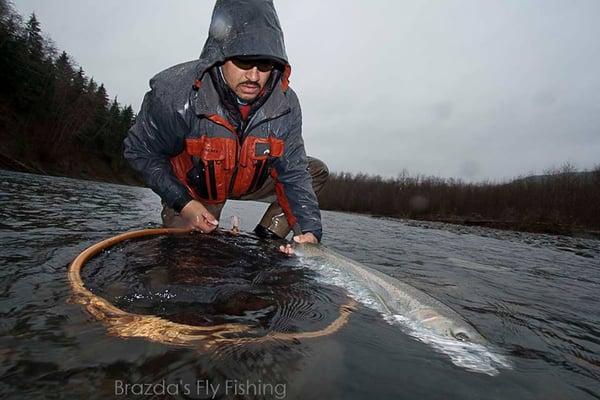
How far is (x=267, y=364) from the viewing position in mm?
1752

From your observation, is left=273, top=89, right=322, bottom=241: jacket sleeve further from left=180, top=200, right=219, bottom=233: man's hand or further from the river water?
left=180, top=200, right=219, bottom=233: man's hand

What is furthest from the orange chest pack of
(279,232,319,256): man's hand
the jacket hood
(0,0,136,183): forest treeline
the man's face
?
(0,0,136,183): forest treeline

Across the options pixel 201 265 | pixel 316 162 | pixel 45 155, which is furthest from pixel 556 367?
pixel 45 155

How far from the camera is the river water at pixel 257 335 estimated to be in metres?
1.57

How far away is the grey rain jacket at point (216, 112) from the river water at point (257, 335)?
2.78 ft

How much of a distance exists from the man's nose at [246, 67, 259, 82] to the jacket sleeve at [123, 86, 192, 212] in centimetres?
88

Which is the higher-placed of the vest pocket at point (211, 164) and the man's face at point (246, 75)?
the man's face at point (246, 75)

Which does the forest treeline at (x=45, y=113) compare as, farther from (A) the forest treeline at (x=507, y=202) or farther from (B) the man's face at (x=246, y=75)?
(A) the forest treeline at (x=507, y=202)

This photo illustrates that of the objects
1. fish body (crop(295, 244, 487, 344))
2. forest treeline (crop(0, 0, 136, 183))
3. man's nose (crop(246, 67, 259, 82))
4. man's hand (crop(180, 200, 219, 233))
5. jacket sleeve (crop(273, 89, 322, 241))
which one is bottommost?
fish body (crop(295, 244, 487, 344))

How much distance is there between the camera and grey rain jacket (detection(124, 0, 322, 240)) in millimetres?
3732

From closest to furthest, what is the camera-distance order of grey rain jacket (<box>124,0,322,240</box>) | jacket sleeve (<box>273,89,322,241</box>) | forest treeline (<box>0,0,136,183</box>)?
grey rain jacket (<box>124,0,322,240</box>)
jacket sleeve (<box>273,89,322,241</box>)
forest treeline (<box>0,0,136,183</box>)

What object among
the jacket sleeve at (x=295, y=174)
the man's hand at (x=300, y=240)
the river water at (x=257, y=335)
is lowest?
the river water at (x=257, y=335)

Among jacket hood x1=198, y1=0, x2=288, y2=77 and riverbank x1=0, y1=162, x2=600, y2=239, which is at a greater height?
jacket hood x1=198, y1=0, x2=288, y2=77

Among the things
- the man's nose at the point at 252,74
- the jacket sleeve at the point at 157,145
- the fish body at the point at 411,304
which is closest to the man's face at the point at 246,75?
the man's nose at the point at 252,74
